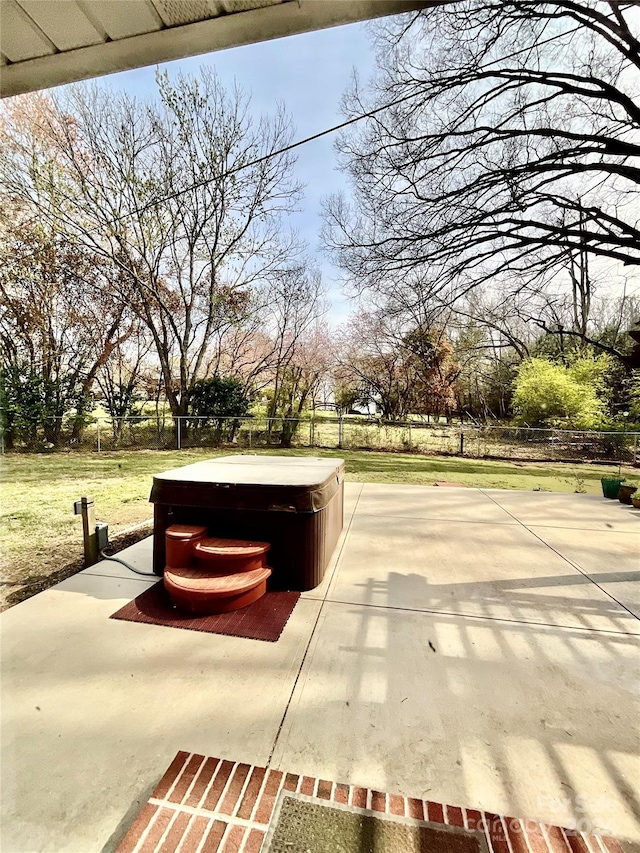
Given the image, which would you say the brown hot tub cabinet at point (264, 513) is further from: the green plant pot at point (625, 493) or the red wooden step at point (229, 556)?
the green plant pot at point (625, 493)

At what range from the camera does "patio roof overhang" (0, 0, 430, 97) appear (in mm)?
865

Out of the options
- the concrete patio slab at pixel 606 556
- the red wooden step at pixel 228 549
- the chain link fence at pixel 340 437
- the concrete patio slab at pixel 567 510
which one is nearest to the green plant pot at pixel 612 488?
the concrete patio slab at pixel 567 510

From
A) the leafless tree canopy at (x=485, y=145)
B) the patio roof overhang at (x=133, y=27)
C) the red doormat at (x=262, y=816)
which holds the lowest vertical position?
the red doormat at (x=262, y=816)

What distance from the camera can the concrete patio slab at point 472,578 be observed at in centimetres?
203

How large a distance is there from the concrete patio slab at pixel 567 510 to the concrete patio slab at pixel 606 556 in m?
0.24

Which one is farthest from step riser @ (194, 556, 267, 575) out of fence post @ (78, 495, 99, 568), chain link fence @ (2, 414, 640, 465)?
chain link fence @ (2, 414, 640, 465)

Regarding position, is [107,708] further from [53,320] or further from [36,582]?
[53,320]

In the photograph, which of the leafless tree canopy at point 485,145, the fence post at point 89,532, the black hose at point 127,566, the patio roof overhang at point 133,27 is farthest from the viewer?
the leafless tree canopy at point 485,145

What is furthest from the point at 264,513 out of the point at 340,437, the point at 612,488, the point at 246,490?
the point at 340,437

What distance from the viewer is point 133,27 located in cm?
91

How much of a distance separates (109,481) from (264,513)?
4297mm

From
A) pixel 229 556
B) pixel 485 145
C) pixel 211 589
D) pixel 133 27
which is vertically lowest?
pixel 211 589

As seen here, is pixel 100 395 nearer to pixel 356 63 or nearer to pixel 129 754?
pixel 356 63

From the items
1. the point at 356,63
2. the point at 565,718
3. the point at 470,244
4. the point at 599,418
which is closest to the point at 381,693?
the point at 565,718
